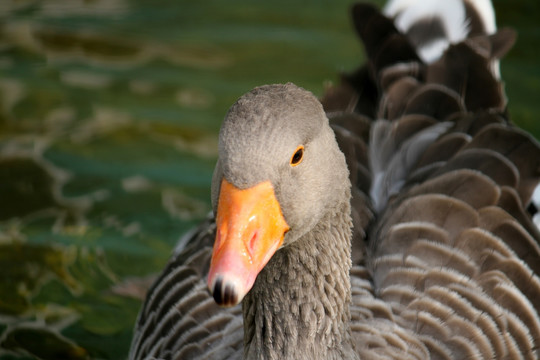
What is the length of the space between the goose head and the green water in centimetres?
260

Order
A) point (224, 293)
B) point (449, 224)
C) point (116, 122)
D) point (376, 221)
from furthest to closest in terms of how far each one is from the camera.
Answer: point (116, 122), point (376, 221), point (449, 224), point (224, 293)

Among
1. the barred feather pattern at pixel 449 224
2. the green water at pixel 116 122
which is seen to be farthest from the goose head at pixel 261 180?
the green water at pixel 116 122

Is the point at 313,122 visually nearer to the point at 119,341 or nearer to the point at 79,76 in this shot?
the point at 119,341

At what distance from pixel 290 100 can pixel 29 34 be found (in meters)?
5.95

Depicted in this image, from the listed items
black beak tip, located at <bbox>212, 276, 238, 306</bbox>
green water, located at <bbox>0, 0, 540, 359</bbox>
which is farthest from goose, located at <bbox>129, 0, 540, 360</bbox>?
green water, located at <bbox>0, 0, 540, 359</bbox>

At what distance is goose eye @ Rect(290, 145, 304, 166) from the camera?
9.73 feet

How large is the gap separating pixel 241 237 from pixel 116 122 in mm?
4698

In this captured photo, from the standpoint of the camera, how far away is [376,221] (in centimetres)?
432

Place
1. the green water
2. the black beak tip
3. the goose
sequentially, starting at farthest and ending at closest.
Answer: the green water → the goose → the black beak tip

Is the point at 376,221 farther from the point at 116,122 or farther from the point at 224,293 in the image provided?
the point at 116,122

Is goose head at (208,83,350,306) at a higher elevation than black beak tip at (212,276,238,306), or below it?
higher

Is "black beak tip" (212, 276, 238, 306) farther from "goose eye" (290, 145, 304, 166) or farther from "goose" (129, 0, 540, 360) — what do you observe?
"goose eye" (290, 145, 304, 166)

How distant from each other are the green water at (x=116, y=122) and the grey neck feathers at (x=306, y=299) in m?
2.06

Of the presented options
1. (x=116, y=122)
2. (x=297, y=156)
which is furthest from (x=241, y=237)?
(x=116, y=122)
